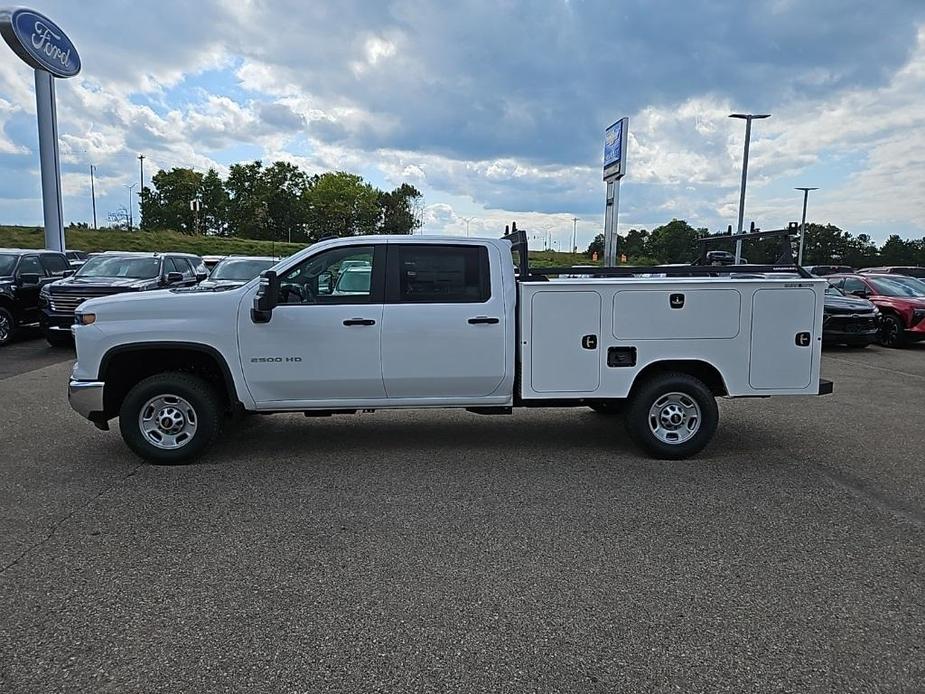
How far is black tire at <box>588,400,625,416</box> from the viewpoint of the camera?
6711mm

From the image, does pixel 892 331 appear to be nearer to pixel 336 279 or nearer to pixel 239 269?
pixel 336 279

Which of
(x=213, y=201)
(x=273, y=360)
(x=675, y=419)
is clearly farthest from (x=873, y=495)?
(x=213, y=201)

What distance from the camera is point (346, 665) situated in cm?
309

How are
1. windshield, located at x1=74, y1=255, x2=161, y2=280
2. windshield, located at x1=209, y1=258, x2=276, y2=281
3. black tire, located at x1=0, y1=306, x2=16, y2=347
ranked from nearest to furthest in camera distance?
black tire, located at x1=0, y1=306, x2=16, y2=347 < windshield, located at x1=74, y1=255, x2=161, y2=280 < windshield, located at x1=209, y1=258, x2=276, y2=281

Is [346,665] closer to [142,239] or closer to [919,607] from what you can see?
[919,607]

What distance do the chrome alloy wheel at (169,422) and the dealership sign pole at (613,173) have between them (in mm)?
15802

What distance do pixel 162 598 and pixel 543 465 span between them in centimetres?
335

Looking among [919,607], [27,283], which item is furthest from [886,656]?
[27,283]

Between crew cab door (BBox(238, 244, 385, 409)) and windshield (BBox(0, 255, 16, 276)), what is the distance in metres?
10.8

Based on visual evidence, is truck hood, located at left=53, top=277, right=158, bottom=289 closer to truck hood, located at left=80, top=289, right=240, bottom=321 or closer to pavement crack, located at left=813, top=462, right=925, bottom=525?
truck hood, located at left=80, top=289, right=240, bottom=321

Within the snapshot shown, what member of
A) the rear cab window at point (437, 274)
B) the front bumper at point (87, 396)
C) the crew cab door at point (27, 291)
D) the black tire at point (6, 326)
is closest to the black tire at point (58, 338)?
the black tire at point (6, 326)

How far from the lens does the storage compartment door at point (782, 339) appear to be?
20.0ft

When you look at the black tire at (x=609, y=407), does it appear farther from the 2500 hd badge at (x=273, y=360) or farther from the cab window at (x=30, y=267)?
the cab window at (x=30, y=267)

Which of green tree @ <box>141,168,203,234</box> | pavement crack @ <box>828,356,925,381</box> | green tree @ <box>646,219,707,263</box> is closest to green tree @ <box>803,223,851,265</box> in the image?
green tree @ <box>646,219,707,263</box>
